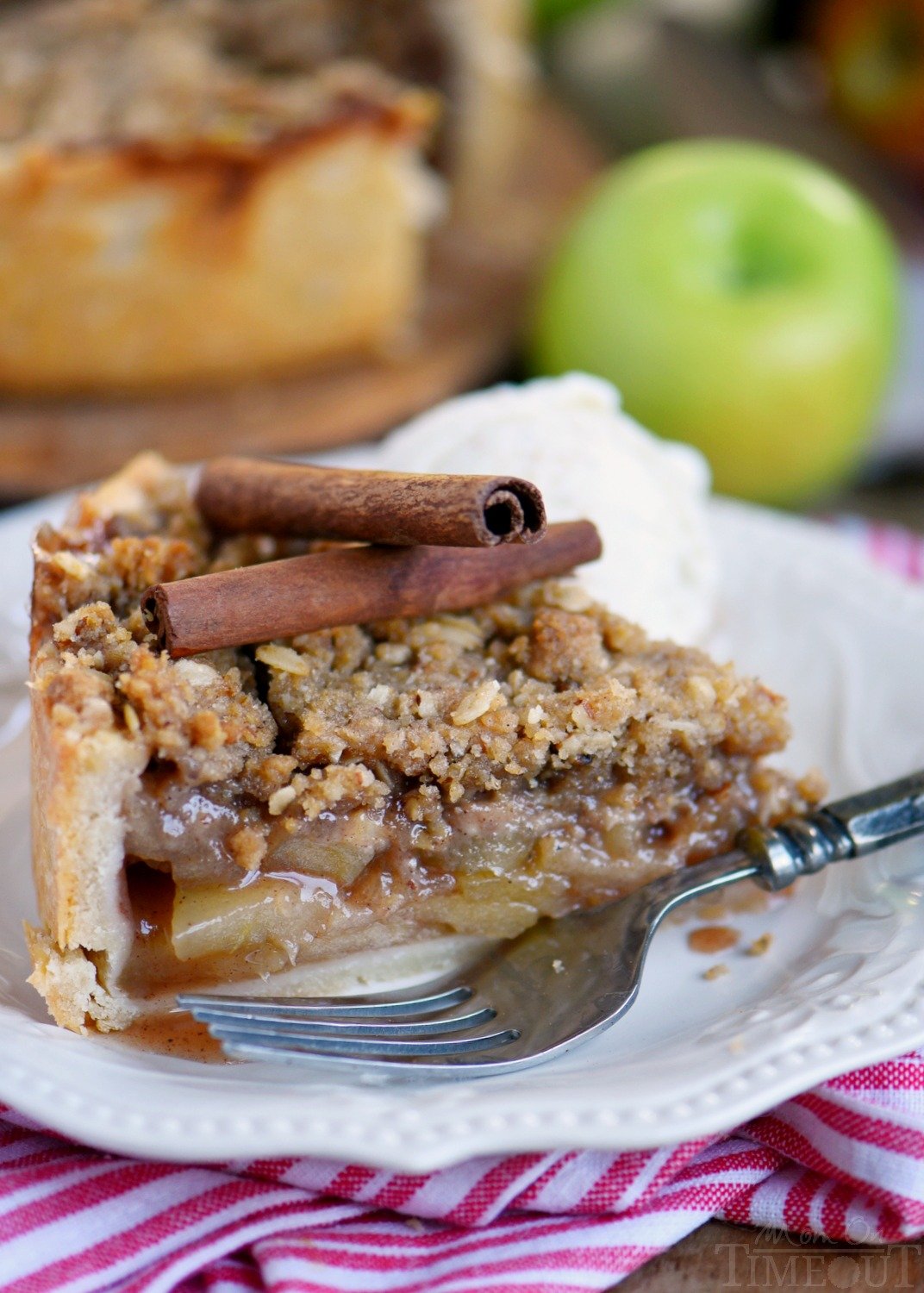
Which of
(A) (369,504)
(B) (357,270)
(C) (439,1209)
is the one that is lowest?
(C) (439,1209)

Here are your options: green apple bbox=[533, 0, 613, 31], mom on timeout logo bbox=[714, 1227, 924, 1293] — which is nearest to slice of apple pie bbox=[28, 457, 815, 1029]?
mom on timeout logo bbox=[714, 1227, 924, 1293]

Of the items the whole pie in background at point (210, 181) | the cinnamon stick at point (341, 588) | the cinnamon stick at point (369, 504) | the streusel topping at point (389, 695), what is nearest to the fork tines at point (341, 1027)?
the streusel topping at point (389, 695)

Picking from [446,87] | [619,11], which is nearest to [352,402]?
[446,87]

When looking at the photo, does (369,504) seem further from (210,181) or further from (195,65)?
(195,65)

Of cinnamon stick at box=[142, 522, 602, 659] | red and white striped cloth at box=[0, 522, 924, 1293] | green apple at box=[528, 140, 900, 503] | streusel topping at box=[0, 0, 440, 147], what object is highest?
streusel topping at box=[0, 0, 440, 147]

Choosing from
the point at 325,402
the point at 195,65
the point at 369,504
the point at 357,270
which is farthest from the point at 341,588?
the point at 195,65

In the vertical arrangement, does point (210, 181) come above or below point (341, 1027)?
above

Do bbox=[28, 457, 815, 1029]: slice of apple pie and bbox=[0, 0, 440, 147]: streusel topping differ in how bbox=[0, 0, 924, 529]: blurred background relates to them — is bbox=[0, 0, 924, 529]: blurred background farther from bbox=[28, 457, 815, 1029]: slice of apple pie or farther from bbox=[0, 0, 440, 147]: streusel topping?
bbox=[28, 457, 815, 1029]: slice of apple pie
